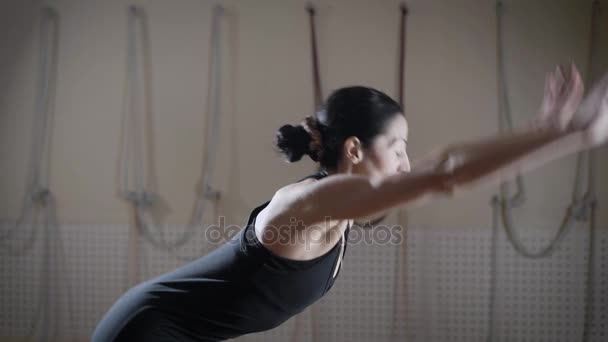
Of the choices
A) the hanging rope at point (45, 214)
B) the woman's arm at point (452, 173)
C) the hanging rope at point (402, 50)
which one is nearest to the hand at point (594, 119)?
the woman's arm at point (452, 173)

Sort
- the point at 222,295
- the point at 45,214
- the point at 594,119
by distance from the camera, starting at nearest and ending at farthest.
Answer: the point at 594,119 → the point at 222,295 → the point at 45,214

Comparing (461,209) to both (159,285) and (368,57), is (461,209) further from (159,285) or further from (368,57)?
(159,285)

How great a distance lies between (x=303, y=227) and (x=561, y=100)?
52cm

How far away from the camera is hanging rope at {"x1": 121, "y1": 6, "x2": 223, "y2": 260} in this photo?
2.64m

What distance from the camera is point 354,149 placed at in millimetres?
1184

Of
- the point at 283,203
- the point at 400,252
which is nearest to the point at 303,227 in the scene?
the point at 283,203

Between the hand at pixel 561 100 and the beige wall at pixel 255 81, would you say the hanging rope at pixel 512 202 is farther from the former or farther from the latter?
the hand at pixel 561 100

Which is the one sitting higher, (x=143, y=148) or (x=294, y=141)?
(x=143, y=148)

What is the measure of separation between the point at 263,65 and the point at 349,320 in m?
1.34

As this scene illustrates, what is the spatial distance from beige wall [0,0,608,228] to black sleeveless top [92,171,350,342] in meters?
1.43

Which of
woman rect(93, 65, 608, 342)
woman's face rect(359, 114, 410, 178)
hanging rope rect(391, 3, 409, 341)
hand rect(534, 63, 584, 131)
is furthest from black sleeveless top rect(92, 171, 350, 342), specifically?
hanging rope rect(391, 3, 409, 341)

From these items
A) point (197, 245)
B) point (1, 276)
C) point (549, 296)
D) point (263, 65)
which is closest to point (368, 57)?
point (263, 65)

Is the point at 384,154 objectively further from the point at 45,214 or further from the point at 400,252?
the point at 45,214

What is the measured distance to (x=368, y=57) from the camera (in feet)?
8.39
